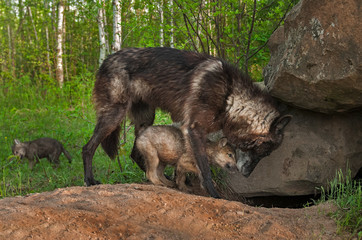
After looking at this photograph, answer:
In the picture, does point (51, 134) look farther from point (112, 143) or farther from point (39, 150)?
point (112, 143)

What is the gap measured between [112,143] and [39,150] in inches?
101

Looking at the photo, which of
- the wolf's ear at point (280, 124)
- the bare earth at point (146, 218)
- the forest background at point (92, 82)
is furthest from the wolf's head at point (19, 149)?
the wolf's ear at point (280, 124)

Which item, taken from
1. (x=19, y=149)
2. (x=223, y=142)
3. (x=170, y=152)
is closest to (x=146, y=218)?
(x=170, y=152)

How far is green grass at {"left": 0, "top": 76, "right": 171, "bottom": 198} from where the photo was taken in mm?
5797

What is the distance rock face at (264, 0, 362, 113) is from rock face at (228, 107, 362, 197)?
48 cm

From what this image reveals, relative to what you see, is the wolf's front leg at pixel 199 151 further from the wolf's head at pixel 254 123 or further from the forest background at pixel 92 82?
the forest background at pixel 92 82

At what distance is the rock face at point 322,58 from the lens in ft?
12.2

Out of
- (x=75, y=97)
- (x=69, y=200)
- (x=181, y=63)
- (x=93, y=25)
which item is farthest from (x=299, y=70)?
(x=93, y=25)

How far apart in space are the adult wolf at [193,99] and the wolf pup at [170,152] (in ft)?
0.70

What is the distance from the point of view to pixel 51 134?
9.06 meters

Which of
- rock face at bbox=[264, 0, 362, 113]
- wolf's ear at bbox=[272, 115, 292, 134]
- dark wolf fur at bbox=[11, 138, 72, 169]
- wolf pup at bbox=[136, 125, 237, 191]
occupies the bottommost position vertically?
dark wolf fur at bbox=[11, 138, 72, 169]

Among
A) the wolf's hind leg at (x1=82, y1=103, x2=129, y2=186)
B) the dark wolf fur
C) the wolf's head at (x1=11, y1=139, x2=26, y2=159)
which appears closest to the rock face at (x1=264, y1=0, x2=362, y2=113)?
the wolf's hind leg at (x1=82, y1=103, x2=129, y2=186)

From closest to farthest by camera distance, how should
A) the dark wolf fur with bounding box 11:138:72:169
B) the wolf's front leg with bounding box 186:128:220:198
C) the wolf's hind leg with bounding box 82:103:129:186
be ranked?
1. the wolf's front leg with bounding box 186:128:220:198
2. the wolf's hind leg with bounding box 82:103:129:186
3. the dark wolf fur with bounding box 11:138:72:169

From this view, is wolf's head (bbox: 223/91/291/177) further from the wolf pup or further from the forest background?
the forest background
